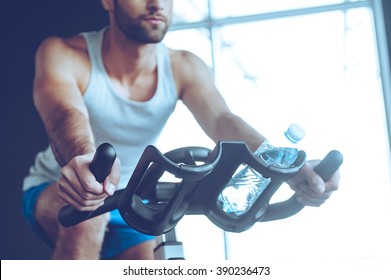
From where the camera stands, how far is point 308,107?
1.55 meters

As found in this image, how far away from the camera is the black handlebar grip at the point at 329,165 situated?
3.11 feet

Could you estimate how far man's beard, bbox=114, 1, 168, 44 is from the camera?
1.59 metres

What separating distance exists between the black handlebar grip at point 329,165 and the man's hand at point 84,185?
1.21 feet

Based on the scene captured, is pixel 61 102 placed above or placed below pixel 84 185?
above

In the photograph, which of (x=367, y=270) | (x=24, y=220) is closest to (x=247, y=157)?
(x=367, y=270)

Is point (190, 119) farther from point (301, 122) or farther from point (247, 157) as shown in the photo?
point (247, 157)

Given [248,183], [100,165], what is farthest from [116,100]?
[100,165]

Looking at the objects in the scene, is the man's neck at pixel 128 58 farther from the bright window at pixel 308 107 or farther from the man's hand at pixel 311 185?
the man's hand at pixel 311 185

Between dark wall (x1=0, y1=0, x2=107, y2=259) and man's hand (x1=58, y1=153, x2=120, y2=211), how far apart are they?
0.82 meters

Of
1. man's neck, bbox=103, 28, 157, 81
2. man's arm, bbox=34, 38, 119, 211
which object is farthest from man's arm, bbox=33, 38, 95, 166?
man's neck, bbox=103, 28, 157, 81

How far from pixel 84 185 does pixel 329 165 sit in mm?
431

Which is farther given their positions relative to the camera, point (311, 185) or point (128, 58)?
point (128, 58)

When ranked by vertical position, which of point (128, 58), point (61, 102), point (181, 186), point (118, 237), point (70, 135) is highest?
point (128, 58)

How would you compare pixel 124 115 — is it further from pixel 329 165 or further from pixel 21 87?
pixel 329 165
